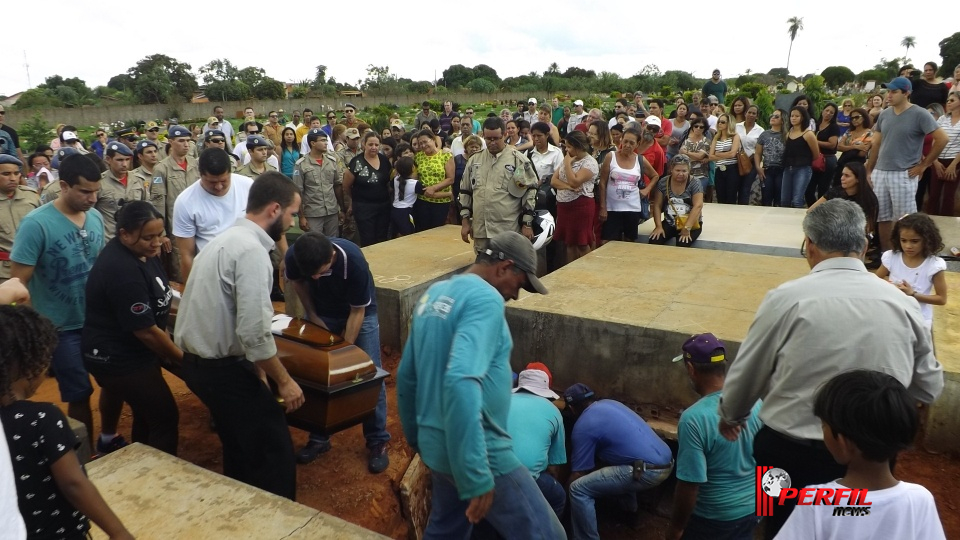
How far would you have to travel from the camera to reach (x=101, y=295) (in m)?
3.47

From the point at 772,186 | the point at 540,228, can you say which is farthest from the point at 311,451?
the point at 772,186

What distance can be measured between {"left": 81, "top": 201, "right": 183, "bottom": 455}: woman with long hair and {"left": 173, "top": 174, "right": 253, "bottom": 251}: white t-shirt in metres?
1.02

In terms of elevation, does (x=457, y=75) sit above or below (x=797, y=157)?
above

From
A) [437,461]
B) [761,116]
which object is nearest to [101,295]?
[437,461]

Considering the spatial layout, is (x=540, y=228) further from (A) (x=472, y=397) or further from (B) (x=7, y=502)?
(B) (x=7, y=502)

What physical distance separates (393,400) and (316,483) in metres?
1.22

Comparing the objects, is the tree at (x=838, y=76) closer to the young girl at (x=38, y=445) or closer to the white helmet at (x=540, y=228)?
the white helmet at (x=540, y=228)

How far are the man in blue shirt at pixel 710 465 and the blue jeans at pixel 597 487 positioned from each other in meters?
0.33

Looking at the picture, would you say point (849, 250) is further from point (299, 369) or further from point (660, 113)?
point (660, 113)

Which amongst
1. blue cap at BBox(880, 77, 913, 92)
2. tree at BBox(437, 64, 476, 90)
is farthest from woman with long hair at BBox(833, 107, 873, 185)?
tree at BBox(437, 64, 476, 90)

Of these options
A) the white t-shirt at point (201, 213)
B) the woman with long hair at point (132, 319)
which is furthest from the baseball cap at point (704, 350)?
the white t-shirt at point (201, 213)

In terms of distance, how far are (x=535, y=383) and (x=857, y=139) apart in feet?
23.8

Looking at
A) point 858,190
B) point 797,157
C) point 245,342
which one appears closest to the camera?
point 245,342

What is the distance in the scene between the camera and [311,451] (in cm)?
431
